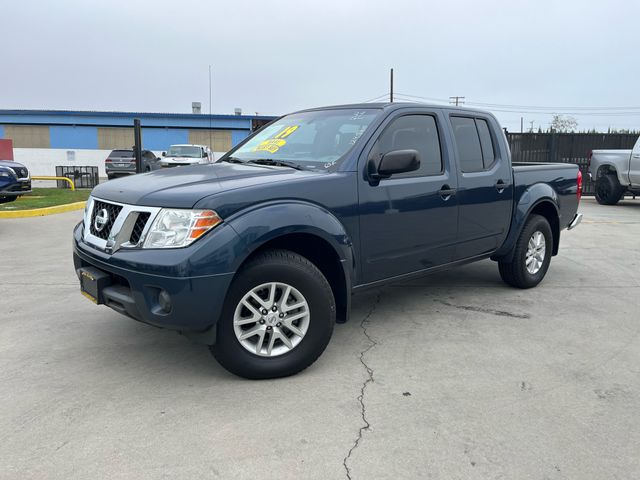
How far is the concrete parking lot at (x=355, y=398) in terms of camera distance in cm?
245

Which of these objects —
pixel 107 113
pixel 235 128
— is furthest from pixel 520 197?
pixel 107 113

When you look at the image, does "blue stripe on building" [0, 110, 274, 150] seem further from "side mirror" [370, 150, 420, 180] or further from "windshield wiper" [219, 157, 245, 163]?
"side mirror" [370, 150, 420, 180]

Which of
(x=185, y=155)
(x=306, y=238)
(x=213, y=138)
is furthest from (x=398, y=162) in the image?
(x=213, y=138)

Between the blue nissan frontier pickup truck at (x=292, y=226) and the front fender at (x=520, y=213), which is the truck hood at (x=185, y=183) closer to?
the blue nissan frontier pickup truck at (x=292, y=226)

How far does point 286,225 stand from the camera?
125 inches

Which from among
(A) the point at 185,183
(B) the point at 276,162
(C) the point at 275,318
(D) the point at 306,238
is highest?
(B) the point at 276,162

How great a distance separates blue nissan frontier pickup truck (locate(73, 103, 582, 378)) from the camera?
2.95m

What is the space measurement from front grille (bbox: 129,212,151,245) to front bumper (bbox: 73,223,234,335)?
9cm

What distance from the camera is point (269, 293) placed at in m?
3.19

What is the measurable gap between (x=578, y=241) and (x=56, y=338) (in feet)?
25.8

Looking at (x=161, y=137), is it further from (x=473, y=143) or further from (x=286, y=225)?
(x=286, y=225)

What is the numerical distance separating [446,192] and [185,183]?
2.14 m

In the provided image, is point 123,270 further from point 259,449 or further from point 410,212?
point 410,212

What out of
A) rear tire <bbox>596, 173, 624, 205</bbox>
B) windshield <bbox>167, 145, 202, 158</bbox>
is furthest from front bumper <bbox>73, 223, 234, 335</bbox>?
windshield <bbox>167, 145, 202, 158</bbox>
